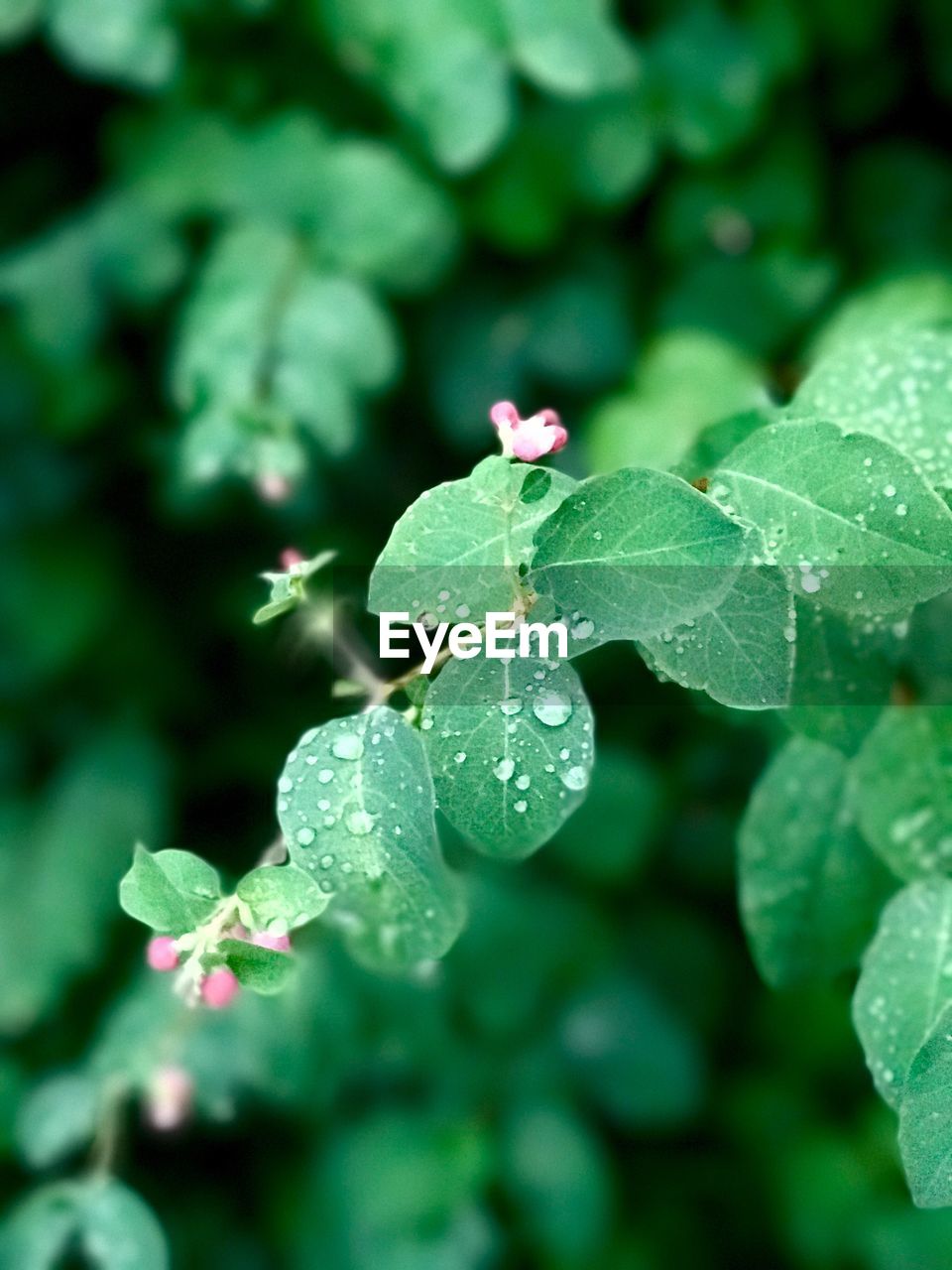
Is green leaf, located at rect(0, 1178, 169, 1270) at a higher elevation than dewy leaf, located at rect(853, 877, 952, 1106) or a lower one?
lower

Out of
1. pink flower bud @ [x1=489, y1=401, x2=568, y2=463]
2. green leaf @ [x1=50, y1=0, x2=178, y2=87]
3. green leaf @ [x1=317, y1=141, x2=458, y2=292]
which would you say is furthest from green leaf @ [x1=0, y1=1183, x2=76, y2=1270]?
green leaf @ [x1=50, y1=0, x2=178, y2=87]

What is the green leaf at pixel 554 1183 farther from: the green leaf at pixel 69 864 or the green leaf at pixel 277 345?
the green leaf at pixel 277 345

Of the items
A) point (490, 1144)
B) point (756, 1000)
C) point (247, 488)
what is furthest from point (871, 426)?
point (756, 1000)

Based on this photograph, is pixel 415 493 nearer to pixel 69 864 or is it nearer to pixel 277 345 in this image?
pixel 277 345

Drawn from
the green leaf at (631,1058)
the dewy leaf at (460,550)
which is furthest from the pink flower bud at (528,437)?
the green leaf at (631,1058)

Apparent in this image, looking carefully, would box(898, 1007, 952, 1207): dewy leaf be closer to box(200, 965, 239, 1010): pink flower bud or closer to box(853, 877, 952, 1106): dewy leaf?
box(853, 877, 952, 1106): dewy leaf

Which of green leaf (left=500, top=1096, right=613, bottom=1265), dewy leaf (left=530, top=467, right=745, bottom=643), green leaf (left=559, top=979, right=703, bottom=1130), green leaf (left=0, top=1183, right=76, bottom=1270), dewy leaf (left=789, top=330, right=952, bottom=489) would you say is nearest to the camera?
dewy leaf (left=530, top=467, right=745, bottom=643)
